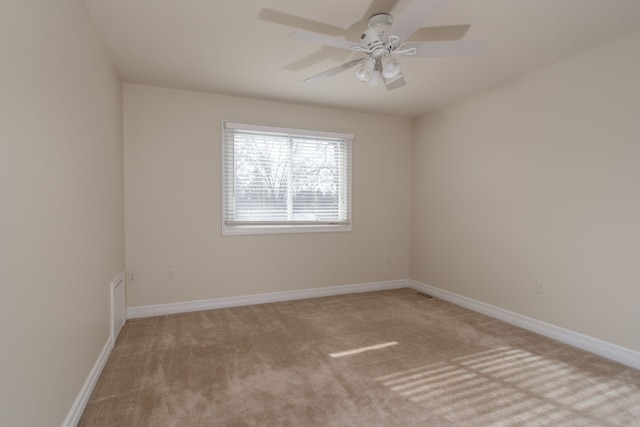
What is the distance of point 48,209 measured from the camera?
4.73ft

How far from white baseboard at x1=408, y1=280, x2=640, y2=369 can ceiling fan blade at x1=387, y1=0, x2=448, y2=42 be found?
2754 mm

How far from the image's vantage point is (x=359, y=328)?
10.1 feet

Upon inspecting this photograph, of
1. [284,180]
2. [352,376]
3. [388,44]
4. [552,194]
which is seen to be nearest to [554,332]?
[552,194]

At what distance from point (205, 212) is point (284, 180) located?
3.27 feet

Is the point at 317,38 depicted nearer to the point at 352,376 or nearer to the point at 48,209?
the point at 48,209

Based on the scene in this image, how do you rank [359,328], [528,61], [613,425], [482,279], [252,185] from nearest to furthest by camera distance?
[613,425] → [528,61] → [359,328] → [482,279] → [252,185]

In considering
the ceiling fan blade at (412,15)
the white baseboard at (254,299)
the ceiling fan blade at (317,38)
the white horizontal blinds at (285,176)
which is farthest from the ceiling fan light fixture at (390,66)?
the white baseboard at (254,299)

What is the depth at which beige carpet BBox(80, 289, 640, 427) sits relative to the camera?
5.87 ft

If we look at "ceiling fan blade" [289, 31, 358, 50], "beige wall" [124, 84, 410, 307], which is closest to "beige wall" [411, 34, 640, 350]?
"beige wall" [124, 84, 410, 307]

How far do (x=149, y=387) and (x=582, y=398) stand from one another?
2700 millimetres

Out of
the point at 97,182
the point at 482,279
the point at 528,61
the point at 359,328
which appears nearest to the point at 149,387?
the point at 97,182

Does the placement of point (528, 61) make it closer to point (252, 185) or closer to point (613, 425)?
point (613, 425)

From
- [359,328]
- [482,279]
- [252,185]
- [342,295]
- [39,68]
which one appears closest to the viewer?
[39,68]

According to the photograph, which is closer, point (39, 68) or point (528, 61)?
point (39, 68)
